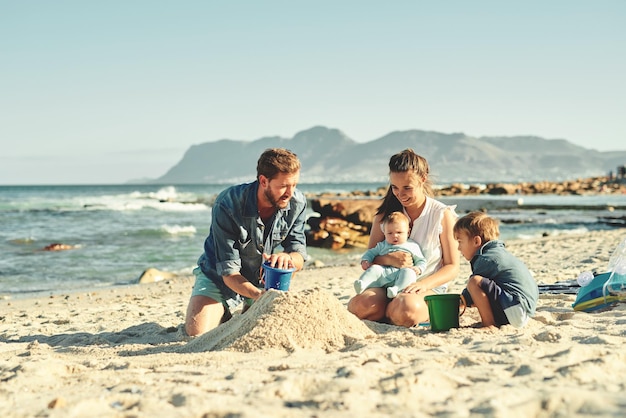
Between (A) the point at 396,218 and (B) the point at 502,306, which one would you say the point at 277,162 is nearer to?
(A) the point at 396,218

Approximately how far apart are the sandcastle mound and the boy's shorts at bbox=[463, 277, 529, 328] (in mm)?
878

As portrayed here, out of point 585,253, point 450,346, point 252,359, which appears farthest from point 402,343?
point 585,253

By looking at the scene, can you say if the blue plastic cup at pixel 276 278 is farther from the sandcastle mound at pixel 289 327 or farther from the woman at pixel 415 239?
the woman at pixel 415 239

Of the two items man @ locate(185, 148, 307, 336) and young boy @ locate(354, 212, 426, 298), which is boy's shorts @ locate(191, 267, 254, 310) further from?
young boy @ locate(354, 212, 426, 298)

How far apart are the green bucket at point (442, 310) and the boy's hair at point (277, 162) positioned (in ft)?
4.34

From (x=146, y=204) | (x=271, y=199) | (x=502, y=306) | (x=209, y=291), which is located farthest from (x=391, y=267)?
(x=146, y=204)

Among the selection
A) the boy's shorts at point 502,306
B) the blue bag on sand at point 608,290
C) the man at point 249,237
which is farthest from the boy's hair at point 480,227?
the man at point 249,237

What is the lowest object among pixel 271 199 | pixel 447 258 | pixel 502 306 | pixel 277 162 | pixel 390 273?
pixel 502 306

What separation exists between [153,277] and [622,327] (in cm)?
697

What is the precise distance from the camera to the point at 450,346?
369 centimetres

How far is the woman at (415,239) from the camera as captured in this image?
4.68 metres

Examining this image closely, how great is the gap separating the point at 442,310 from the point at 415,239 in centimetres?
86

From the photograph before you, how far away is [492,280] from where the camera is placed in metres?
4.43

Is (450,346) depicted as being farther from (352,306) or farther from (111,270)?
(111,270)
